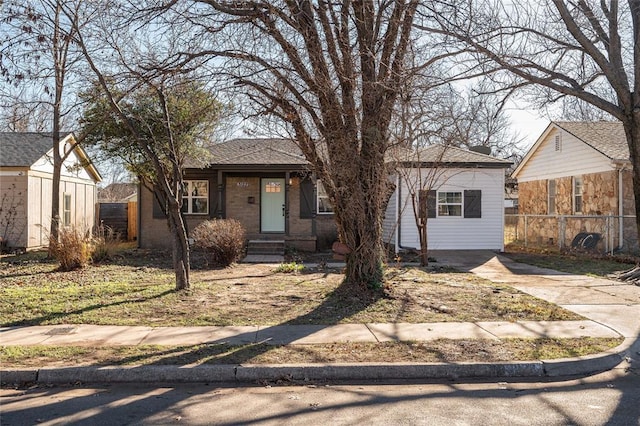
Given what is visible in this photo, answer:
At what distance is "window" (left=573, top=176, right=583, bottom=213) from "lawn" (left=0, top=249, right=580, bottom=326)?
10.1 meters

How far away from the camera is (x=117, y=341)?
7.00 m

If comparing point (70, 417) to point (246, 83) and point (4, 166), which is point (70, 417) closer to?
point (246, 83)

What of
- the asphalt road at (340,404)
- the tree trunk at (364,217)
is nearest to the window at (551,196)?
the tree trunk at (364,217)

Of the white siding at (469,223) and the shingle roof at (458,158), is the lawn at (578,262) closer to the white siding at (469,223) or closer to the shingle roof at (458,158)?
the white siding at (469,223)

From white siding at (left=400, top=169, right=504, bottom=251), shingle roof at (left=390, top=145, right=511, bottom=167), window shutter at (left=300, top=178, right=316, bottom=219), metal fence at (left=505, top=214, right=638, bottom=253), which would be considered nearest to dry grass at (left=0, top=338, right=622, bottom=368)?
shingle roof at (left=390, top=145, right=511, bottom=167)

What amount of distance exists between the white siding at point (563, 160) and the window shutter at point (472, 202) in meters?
4.33

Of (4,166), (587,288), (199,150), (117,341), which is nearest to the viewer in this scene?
(117,341)

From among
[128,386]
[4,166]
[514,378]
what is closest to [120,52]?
[128,386]

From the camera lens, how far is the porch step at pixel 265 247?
18594 mm

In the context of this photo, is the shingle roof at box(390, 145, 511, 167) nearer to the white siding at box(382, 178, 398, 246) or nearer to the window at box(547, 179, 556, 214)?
the white siding at box(382, 178, 398, 246)

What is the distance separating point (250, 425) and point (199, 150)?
538 inches

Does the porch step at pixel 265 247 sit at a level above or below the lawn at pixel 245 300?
above

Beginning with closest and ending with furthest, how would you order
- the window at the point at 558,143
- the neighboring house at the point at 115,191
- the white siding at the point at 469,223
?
the white siding at the point at 469,223
the window at the point at 558,143
the neighboring house at the point at 115,191

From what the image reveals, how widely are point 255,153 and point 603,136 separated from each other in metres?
13.3
